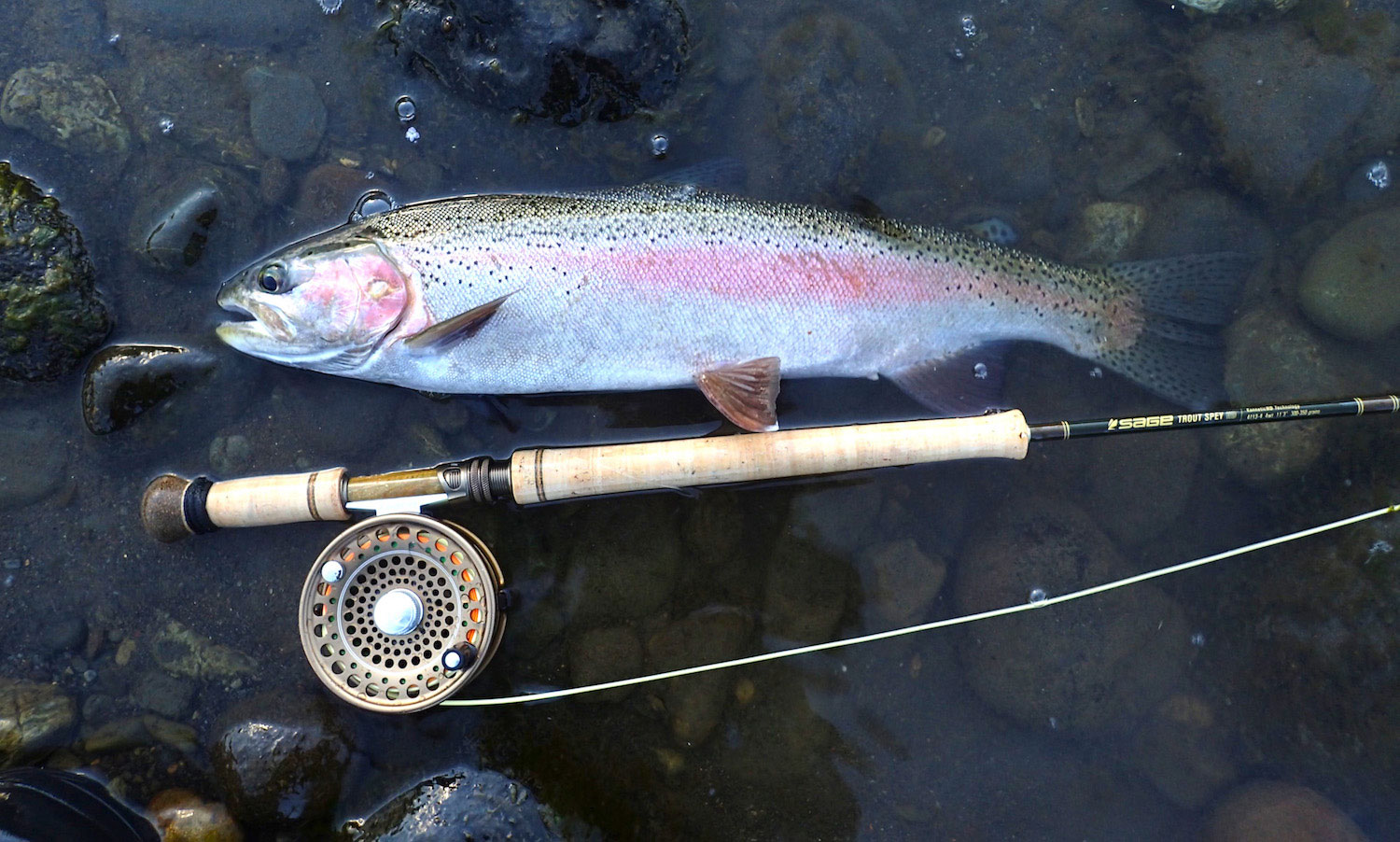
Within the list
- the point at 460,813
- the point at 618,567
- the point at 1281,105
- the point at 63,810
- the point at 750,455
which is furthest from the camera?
the point at 1281,105

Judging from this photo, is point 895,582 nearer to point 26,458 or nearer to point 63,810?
point 63,810

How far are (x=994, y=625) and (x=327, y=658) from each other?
255 cm

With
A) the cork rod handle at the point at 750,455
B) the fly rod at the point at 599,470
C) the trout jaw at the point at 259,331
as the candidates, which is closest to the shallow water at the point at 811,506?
the trout jaw at the point at 259,331

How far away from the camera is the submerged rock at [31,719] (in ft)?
8.75

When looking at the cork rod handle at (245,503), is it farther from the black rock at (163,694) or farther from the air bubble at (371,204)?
the air bubble at (371,204)

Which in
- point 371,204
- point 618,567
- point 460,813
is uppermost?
point 371,204

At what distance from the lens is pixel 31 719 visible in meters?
2.70

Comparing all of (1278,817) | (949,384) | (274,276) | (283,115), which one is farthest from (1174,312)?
(283,115)

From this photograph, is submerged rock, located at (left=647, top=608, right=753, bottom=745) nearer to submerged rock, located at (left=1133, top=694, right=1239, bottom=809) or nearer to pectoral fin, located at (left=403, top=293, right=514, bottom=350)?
pectoral fin, located at (left=403, top=293, right=514, bottom=350)

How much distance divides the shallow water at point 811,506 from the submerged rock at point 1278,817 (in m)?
0.07

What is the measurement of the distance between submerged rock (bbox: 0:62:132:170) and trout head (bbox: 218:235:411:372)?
3.26 ft

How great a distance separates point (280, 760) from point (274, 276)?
5.59 feet

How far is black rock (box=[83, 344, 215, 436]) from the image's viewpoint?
8.93 feet

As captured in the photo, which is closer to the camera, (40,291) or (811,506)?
(40,291)
